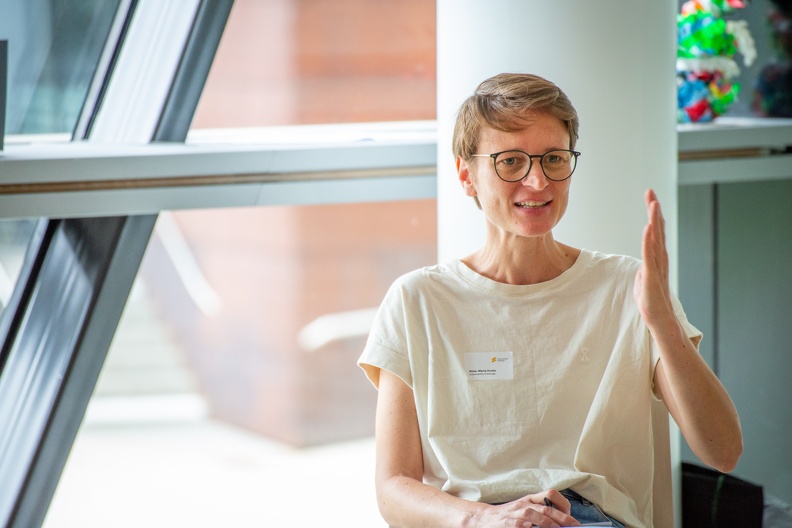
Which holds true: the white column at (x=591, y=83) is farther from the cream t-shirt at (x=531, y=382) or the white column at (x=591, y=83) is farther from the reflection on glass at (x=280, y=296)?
the reflection on glass at (x=280, y=296)

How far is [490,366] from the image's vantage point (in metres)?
1.75

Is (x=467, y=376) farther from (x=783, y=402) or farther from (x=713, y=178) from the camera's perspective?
(x=783, y=402)

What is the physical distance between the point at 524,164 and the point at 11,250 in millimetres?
1873

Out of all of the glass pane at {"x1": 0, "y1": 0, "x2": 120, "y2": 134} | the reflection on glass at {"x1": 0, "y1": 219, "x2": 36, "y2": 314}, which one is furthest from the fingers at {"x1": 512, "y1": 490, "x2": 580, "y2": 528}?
the glass pane at {"x1": 0, "y1": 0, "x2": 120, "y2": 134}

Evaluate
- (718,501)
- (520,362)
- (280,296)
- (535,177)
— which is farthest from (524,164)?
(280,296)

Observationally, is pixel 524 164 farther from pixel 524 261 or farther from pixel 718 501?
pixel 718 501

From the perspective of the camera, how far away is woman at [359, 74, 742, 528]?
1.69 metres

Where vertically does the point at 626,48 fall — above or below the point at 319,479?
above

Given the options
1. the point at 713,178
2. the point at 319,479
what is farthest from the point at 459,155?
the point at 319,479

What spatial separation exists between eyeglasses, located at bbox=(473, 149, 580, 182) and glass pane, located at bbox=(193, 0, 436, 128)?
10.7 feet

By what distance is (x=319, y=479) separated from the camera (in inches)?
244

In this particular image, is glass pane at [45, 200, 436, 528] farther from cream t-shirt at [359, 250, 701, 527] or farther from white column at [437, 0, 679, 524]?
cream t-shirt at [359, 250, 701, 527]

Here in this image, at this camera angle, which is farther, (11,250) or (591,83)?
(11,250)

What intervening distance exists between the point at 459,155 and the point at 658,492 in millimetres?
824
